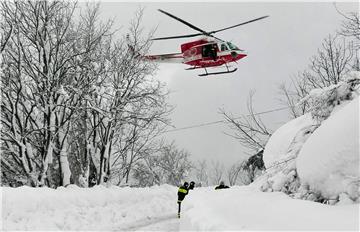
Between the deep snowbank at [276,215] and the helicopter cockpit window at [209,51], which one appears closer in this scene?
the deep snowbank at [276,215]

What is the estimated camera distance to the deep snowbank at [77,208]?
33.2 feet

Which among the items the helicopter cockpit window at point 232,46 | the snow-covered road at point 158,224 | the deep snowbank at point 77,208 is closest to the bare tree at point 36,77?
the deep snowbank at point 77,208

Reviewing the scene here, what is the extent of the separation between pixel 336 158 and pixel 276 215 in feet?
4.34

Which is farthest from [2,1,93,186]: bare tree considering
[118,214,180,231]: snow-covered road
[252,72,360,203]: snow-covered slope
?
[252,72,360,203]: snow-covered slope

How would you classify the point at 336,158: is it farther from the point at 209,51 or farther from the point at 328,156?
the point at 209,51

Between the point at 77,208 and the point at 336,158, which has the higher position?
the point at 336,158

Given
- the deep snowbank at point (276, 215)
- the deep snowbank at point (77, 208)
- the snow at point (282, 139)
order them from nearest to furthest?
1. the deep snowbank at point (276, 215)
2. the snow at point (282, 139)
3. the deep snowbank at point (77, 208)

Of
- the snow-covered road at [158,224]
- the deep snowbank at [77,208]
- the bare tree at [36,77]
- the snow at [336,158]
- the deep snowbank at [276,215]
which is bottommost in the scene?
the snow-covered road at [158,224]

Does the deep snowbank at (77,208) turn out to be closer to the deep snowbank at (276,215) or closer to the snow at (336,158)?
the deep snowbank at (276,215)

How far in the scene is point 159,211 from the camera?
1437 cm

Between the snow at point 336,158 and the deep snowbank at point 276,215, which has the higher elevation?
the snow at point 336,158

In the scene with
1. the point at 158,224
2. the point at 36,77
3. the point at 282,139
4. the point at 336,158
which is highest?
the point at 36,77

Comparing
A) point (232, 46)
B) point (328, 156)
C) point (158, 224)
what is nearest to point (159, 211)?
point (158, 224)

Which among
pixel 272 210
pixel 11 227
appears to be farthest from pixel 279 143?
pixel 11 227
